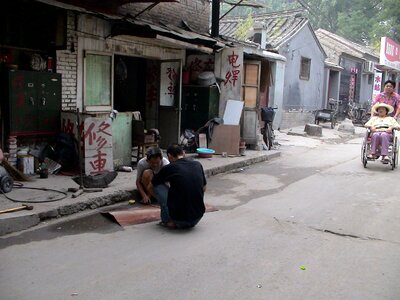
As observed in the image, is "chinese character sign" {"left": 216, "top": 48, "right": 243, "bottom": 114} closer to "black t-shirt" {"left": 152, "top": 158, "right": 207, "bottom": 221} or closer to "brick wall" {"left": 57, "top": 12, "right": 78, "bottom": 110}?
"brick wall" {"left": 57, "top": 12, "right": 78, "bottom": 110}

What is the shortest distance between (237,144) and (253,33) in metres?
8.03

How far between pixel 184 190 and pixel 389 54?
31.8 m

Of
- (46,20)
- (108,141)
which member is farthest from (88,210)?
(46,20)

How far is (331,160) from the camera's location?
42.4ft

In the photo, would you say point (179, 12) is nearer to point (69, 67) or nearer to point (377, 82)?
point (69, 67)

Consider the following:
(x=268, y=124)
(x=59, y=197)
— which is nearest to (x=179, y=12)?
(x=268, y=124)

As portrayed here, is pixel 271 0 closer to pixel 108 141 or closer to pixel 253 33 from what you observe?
pixel 253 33

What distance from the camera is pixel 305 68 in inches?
910

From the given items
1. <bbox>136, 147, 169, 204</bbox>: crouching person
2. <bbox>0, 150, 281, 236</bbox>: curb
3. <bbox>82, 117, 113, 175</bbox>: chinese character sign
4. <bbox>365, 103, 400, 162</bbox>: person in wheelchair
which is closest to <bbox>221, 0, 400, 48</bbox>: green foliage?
<bbox>365, 103, 400, 162</bbox>: person in wheelchair

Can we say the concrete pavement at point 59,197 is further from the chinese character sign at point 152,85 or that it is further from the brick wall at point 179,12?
the brick wall at point 179,12

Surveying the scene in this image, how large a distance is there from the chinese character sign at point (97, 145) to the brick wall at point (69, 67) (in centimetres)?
116

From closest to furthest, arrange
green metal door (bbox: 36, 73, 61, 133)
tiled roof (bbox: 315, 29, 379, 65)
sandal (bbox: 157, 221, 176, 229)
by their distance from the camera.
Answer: sandal (bbox: 157, 221, 176, 229), green metal door (bbox: 36, 73, 61, 133), tiled roof (bbox: 315, 29, 379, 65)

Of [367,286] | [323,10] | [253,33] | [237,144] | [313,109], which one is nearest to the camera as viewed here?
[367,286]

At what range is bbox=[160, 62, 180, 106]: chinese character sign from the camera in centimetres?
1198
